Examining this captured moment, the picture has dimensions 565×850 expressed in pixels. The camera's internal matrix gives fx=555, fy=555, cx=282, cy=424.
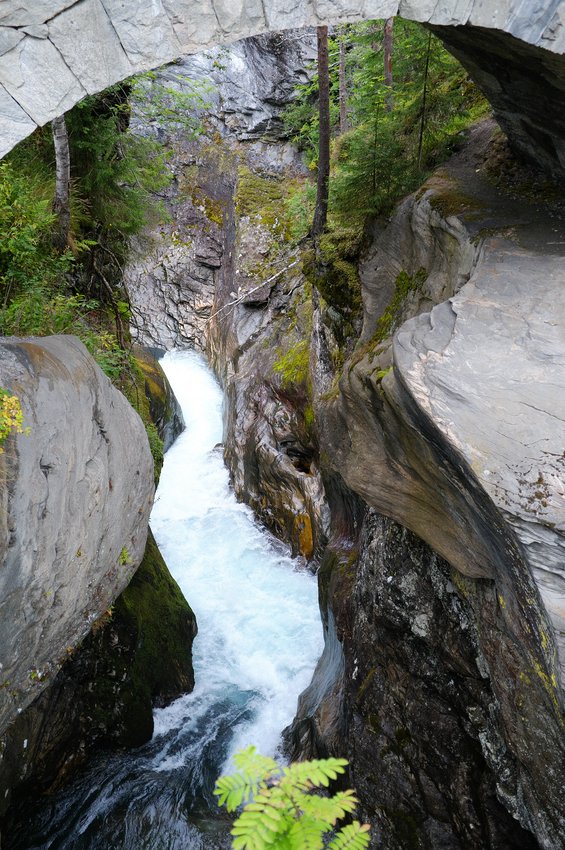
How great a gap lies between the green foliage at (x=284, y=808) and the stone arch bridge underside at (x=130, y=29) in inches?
133

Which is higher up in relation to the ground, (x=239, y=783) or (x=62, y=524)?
(x=239, y=783)

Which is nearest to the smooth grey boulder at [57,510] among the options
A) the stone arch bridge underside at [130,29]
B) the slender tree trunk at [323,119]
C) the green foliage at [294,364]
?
the stone arch bridge underside at [130,29]

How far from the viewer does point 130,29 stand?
127 inches

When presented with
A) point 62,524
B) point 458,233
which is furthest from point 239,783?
point 458,233

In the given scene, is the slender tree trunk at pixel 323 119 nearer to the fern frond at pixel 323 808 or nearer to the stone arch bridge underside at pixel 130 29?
the stone arch bridge underside at pixel 130 29

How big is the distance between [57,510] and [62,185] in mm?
5279

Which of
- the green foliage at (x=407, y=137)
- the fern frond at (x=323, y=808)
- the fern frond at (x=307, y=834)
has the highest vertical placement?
the green foliage at (x=407, y=137)

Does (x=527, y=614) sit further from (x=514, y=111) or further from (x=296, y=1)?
(x=514, y=111)

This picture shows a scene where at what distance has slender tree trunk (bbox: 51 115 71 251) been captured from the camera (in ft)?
25.6

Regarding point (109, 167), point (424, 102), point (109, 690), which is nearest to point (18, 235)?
point (109, 167)

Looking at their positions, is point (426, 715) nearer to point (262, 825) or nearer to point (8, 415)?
point (262, 825)

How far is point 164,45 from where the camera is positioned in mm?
3303

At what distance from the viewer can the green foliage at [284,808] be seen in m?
1.70

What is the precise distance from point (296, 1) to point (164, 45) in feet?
2.82
